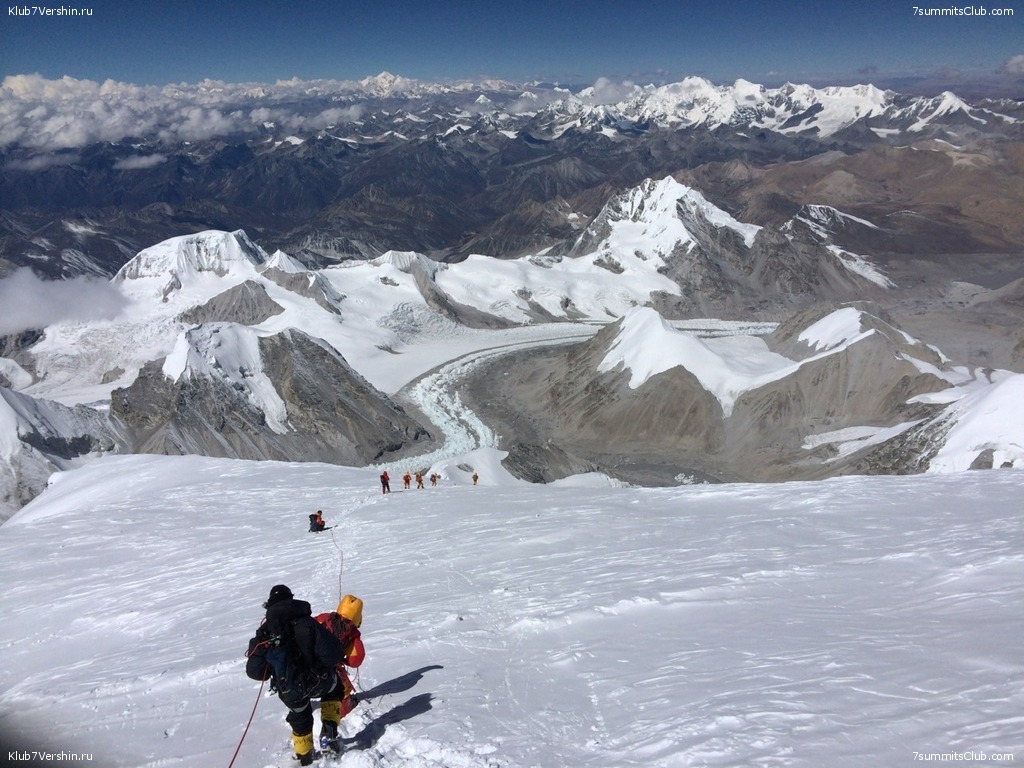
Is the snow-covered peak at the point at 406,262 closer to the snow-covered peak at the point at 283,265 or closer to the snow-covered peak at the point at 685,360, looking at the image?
the snow-covered peak at the point at 283,265

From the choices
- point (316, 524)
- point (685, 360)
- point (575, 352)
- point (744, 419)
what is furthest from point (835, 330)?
point (316, 524)

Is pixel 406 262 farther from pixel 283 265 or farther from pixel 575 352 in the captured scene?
pixel 575 352

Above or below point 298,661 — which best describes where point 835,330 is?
above

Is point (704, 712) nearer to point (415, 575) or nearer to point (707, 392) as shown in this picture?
point (415, 575)

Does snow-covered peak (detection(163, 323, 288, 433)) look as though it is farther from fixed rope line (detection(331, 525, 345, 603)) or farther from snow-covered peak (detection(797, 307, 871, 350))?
snow-covered peak (detection(797, 307, 871, 350))

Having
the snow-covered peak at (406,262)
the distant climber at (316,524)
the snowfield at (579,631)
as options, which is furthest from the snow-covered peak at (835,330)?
the snow-covered peak at (406,262)
